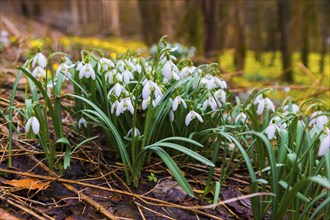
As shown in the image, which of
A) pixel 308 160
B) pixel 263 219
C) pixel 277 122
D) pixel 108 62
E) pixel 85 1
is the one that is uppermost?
pixel 85 1

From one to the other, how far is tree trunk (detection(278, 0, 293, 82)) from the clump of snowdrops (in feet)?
14.7

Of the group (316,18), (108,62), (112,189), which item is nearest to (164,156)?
(112,189)

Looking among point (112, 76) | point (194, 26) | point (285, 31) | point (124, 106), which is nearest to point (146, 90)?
point (124, 106)

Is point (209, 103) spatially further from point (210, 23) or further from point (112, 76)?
point (210, 23)

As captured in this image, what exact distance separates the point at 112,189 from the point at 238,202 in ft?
2.06

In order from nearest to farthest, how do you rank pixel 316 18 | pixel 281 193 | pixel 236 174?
pixel 281 193 → pixel 236 174 → pixel 316 18

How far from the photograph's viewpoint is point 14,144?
79.7 inches

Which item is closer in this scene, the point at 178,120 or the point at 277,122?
the point at 277,122

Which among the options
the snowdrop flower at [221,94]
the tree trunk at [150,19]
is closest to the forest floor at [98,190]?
the snowdrop flower at [221,94]

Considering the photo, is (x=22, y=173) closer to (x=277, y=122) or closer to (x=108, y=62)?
(x=108, y=62)

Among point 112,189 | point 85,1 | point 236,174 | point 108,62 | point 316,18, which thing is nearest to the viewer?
point 112,189

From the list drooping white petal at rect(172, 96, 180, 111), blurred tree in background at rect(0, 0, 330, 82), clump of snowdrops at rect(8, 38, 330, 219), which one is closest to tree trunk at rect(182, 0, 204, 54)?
blurred tree in background at rect(0, 0, 330, 82)

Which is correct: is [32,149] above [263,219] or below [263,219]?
above

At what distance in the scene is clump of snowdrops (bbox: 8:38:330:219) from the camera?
4.94 feet
